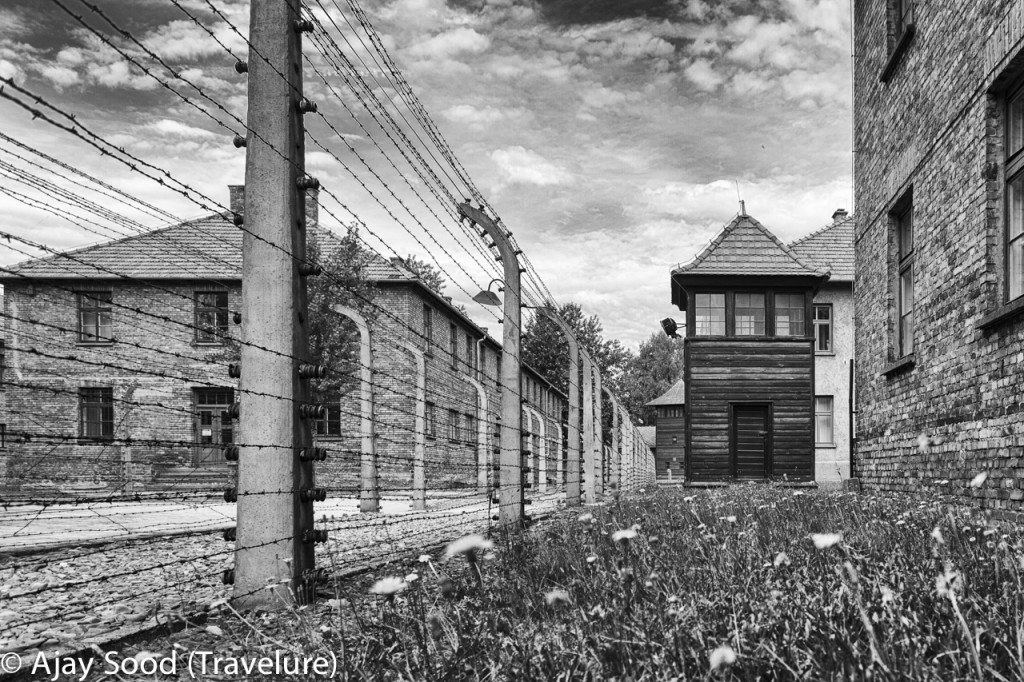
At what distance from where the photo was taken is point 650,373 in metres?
87.1

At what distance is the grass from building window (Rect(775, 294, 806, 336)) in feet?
58.0

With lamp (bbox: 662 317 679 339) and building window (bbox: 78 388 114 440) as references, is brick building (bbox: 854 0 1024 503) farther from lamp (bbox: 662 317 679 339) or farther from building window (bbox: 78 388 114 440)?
building window (bbox: 78 388 114 440)

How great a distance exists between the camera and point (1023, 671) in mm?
1864

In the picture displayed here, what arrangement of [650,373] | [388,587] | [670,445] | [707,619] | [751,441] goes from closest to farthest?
[388,587] → [707,619] → [751,441] → [670,445] → [650,373]

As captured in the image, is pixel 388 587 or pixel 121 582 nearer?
pixel 388 587

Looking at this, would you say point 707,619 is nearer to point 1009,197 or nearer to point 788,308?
point 1009,197

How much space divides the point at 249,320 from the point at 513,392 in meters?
4.53

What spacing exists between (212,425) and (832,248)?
1765cm

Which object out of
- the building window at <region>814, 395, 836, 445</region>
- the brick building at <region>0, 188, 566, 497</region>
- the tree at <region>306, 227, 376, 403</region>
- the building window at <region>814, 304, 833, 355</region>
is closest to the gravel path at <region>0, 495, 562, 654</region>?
the tree at <region>306, 227, 376, 403</region>

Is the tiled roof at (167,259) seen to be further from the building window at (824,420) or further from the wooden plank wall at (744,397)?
the building window at (824,420)

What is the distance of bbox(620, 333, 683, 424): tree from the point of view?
84.1 m

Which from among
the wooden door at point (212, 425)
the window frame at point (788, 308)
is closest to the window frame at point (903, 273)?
the window frame at point (788, 308)

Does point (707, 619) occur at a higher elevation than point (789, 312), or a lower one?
lower

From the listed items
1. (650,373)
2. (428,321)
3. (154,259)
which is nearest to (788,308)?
(428,321)
